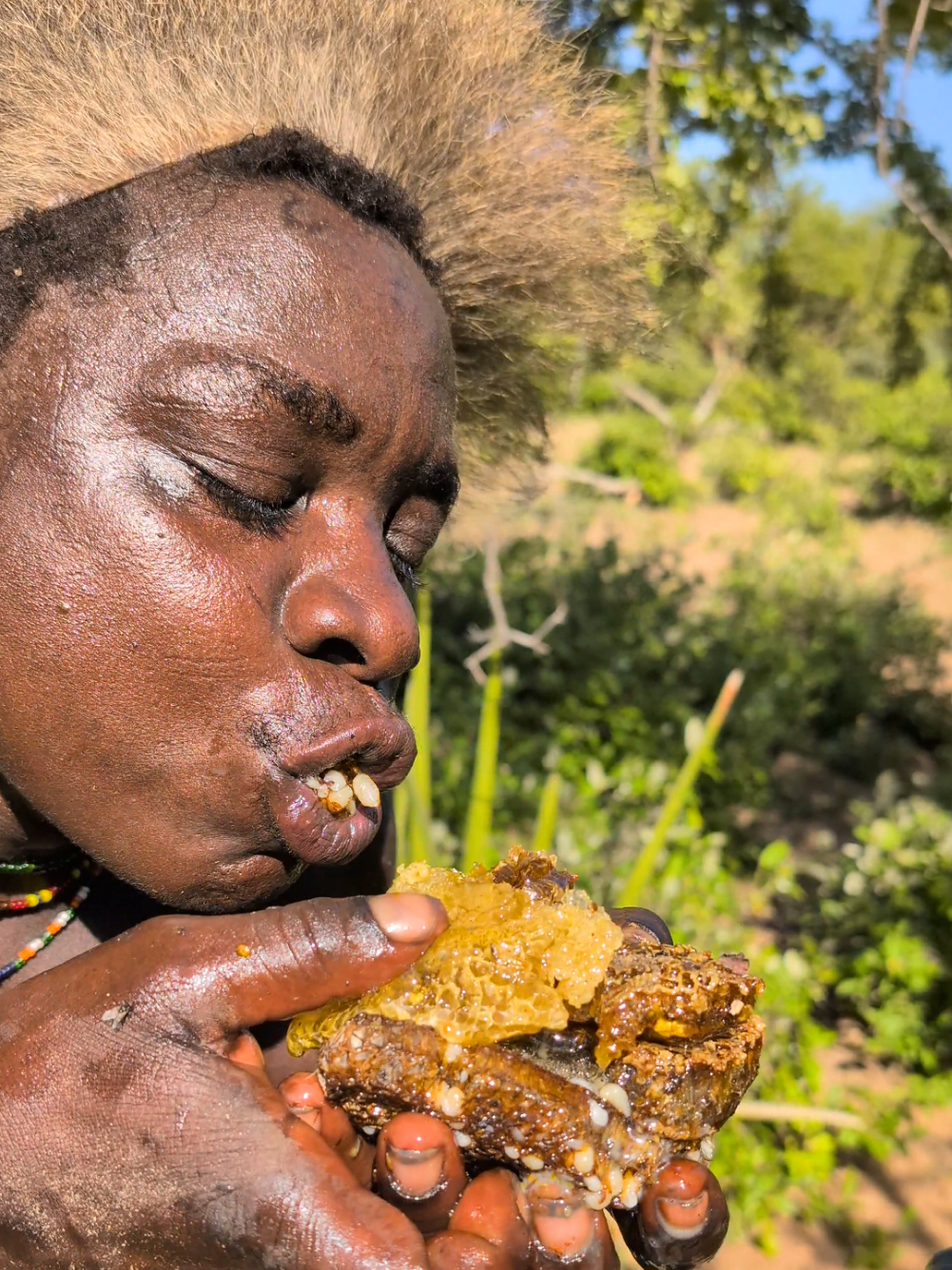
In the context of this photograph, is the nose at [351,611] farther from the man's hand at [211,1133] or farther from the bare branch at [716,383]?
the bare branch at [716,383]

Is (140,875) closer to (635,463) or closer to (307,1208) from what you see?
(307,1208)

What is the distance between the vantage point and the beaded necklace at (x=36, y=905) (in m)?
1.43

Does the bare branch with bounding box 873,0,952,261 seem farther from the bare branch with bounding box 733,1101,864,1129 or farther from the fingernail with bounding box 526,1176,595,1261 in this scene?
the fingernail with bounding box 526,1176,595,1261

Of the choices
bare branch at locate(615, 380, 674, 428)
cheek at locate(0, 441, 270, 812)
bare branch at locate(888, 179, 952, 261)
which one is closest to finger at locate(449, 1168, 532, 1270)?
cheek at locate(0, 441, 270, 812)

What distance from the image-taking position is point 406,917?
3.71 feet

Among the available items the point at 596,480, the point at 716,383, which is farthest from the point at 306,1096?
the point at 716,383

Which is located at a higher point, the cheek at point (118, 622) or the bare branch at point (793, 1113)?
the cheek at point (118, 622)

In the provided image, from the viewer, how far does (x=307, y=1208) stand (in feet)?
3.29

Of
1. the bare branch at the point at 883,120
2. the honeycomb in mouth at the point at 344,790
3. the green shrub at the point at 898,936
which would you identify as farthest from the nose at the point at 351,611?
the green shrub at the point at 898,936

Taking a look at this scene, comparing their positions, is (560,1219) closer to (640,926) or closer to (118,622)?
(640,926)

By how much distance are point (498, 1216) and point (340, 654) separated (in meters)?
0.63

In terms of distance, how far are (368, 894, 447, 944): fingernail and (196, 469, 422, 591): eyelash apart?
1.39 ft

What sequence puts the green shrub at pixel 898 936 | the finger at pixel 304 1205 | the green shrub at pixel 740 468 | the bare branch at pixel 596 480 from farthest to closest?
the green shrub at pixel 740 468 < the bare branch at pixel 596 480 < the green shrub at pixel 898 936 < the finger at pixel 304 1205

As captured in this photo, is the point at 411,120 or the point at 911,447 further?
the point at 911,447
